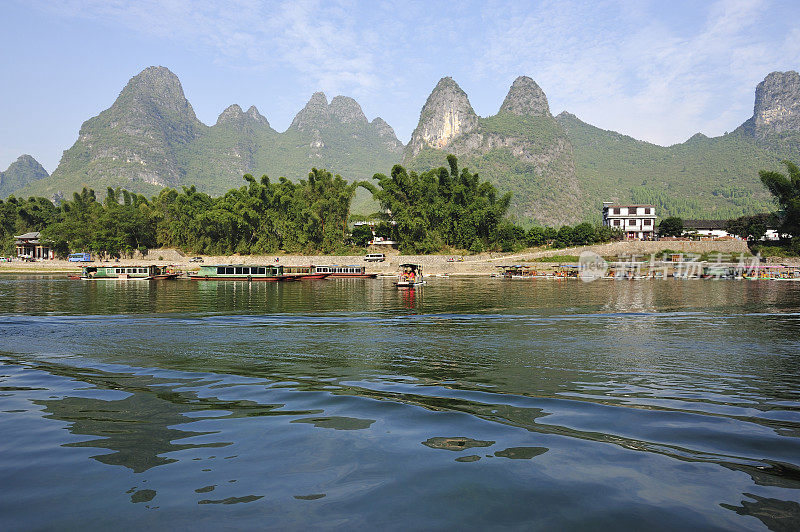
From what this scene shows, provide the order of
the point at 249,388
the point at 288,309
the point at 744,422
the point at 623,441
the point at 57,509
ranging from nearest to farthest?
1. the point at 57,509
2. the point at 623,441
3. the point at 744,422
4. the point at 249,388
5. the point at 288,309

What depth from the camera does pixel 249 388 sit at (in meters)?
11.9

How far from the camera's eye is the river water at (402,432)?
18.5 ft

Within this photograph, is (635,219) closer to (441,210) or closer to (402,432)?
(441,210)

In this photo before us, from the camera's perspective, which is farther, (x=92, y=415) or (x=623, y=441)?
(x=92, y=415)

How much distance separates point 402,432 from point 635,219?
131623mm

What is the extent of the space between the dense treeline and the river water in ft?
238

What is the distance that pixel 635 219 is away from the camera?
409 feet

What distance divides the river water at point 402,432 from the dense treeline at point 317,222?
72560 millimetres

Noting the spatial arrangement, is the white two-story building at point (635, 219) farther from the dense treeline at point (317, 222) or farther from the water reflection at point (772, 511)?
the water reflection at point (772, 511)

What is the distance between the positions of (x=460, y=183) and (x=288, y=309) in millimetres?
70203

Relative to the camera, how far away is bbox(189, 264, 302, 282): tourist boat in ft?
226

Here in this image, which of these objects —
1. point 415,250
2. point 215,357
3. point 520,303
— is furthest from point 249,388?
point 415,250

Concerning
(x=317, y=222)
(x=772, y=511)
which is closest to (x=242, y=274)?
(x=317, y=222)

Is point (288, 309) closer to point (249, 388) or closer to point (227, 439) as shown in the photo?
point (249, 388)
